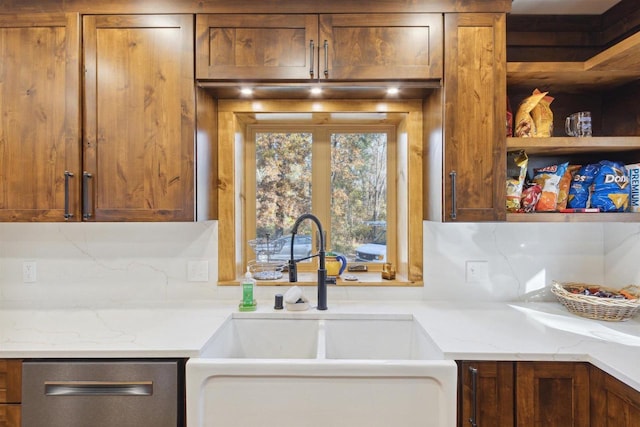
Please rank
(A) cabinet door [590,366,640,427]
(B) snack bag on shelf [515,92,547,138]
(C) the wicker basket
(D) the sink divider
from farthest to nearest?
(B) snack bag on shelf [515,92,547,138] < (C) the wicker basket < (D) the sink divider < (A) cabinet door [590,366,640,427]

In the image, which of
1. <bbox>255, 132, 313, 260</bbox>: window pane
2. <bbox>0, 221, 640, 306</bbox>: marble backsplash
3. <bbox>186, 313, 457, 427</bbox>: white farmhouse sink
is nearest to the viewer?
<bbox>186, 313, 457, 427</bbox>: white farmhouse sink

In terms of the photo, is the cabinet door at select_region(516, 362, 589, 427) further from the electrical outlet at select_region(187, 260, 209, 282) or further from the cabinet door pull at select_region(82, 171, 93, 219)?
the cabinet door pull at select_region(82, 171, 93, 219)

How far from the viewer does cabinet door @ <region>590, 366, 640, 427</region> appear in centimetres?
99

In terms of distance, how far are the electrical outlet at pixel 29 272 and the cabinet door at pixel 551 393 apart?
2.26 metres

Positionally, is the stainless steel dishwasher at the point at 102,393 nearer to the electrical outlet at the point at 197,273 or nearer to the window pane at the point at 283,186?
the electrical outlet at the point at 197,273

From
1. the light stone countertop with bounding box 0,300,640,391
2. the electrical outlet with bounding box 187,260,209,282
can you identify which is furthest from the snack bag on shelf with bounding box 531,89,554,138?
the electrical outlet with bounding box 187,260,209,282

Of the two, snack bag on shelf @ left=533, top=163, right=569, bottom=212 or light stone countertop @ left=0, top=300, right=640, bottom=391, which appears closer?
light stone countertop @ left=0, top=300, right=640, bottom=391

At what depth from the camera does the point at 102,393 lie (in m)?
1.18

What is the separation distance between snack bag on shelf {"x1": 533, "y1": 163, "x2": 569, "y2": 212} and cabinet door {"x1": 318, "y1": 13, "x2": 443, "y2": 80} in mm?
691

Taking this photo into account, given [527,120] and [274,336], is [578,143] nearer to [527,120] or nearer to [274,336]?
[527,120]

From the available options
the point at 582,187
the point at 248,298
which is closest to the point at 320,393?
the point at 248,298

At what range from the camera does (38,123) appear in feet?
4.82

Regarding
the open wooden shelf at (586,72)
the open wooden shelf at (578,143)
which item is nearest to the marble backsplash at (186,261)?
Result: the open wooden shelf at (578,143)

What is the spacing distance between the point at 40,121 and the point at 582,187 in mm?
2425
